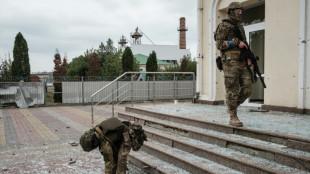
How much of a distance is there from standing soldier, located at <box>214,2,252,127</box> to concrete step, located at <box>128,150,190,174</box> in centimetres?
135

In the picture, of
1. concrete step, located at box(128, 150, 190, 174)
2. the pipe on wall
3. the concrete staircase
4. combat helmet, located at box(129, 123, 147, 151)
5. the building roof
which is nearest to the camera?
combat helmet, located at box(129, 123, 147, 151)

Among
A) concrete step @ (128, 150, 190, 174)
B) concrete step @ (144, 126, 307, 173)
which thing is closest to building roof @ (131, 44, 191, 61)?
concrete step @ (144, 126, 307, 173)

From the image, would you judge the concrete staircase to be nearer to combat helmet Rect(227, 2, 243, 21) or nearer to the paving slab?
the paving slab

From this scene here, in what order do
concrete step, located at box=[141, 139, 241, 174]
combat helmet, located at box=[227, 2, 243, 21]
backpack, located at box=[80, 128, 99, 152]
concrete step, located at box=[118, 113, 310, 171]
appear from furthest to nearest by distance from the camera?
combat helmet, located at box=[227, 2, 243, 21] < concrete step, located at box=[141, 139, 241, 174] < concrete step, located at box=[118, 113, 310, 171] < backpack, located at box=[80, 128, 99, 152]

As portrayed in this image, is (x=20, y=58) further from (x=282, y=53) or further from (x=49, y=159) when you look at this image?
(x=282, y=53)

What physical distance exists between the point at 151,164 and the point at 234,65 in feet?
7.23

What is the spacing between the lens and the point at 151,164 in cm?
432

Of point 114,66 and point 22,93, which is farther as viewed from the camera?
point 114,66

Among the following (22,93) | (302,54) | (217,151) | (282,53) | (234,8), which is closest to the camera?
(217,151)

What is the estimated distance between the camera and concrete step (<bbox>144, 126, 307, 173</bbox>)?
3268mm

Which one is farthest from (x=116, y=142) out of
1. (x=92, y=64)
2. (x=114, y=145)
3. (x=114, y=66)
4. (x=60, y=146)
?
(x=92, y=64)

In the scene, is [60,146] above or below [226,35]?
below

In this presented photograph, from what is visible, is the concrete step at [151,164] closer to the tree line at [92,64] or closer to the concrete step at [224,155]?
the concrete step at [224,155]

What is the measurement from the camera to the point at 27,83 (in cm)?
1459
